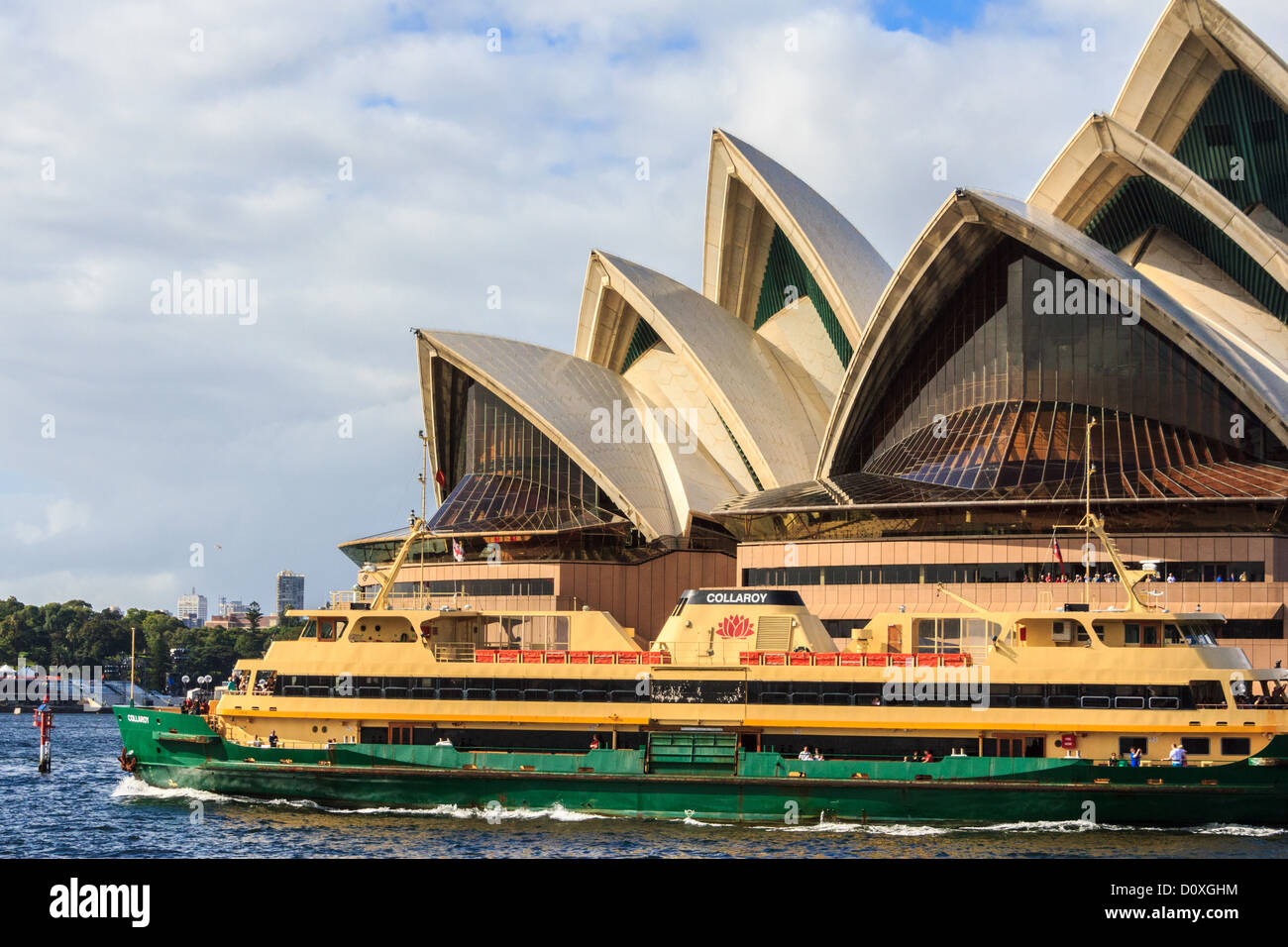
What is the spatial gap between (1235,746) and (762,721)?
11792mm

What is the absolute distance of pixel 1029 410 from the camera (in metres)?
55.2

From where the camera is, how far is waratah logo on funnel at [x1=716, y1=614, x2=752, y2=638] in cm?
3709

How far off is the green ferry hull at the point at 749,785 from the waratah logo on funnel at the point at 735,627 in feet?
12.5

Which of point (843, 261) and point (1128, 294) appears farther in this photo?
point (843, 261)

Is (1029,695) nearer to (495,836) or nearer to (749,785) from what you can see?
(749,785)

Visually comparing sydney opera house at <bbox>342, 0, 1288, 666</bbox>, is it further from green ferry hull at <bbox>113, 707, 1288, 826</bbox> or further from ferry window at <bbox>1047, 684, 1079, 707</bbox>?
green ferry hull at <bbox>113, 707, 1288, 826</bbox>

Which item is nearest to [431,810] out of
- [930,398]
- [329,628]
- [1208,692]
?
[329,628]

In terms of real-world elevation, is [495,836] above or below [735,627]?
below

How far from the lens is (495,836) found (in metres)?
31.8

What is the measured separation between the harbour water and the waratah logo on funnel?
5.61 m
